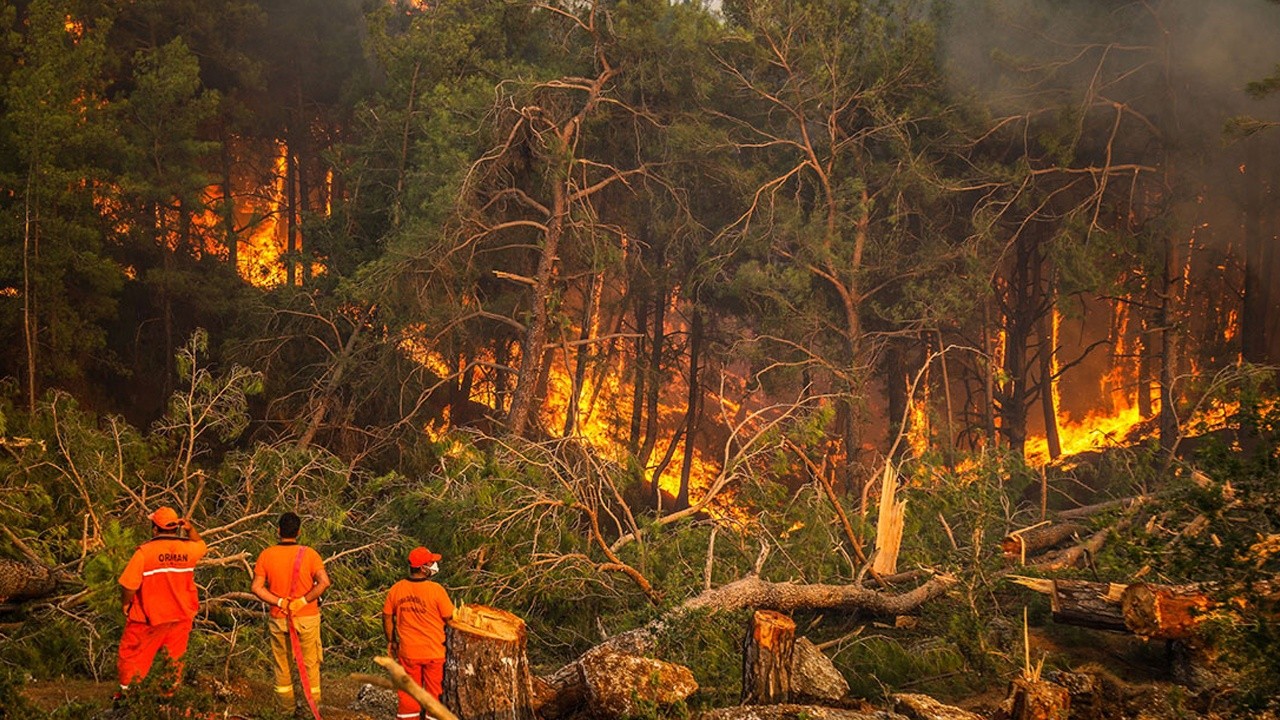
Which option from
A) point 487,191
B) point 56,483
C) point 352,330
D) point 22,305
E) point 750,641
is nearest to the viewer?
point 750,641

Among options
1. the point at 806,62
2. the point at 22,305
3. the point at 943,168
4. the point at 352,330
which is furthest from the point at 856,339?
the point at 22,305

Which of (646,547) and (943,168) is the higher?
(943,168)

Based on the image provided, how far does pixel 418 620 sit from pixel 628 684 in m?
1.54

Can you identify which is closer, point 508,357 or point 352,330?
point 352,330

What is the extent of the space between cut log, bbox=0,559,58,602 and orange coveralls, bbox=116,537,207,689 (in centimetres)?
200

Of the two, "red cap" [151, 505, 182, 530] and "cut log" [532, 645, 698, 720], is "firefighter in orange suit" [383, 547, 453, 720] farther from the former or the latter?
"red cap" [151, 505, 182, 530]

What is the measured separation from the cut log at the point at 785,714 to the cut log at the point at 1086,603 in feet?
9.00

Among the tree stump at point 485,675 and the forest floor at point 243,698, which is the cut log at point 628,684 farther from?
the forest floor at point 243,698

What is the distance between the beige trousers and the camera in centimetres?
720

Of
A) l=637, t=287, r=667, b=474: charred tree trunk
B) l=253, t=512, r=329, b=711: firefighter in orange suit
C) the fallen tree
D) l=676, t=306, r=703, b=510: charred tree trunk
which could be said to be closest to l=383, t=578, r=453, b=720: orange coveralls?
l=253, t=512, r=329, b=711: firefighter in orange suit

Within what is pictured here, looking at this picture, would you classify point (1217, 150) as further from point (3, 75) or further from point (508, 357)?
point (3, 75)

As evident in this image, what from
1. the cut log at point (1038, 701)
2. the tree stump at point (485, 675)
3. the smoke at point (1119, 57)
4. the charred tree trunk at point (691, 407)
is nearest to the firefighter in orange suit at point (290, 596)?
the tree stump at point (485, 675)

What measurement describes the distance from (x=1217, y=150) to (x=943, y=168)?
4780 mm

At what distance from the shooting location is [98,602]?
7828mm
